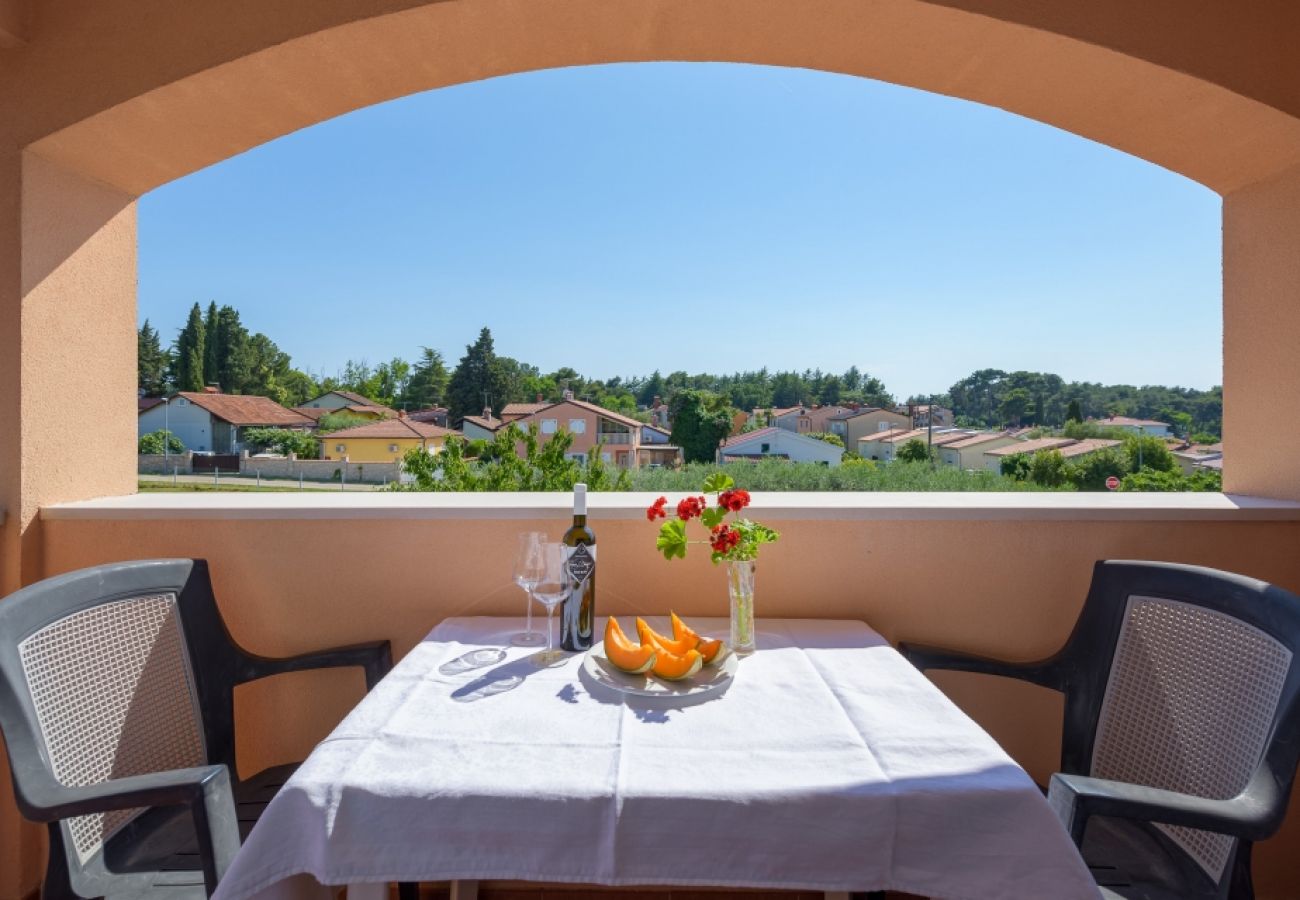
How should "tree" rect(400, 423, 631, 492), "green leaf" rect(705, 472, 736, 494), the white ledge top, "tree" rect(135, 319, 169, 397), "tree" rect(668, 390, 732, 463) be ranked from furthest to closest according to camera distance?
"tree" rect(400, 423, 631, 492) → "tree" rect(668, 390, 732, 463) → "tree" rect(135, 319, 169, 397) → the white ledge top → "green leaf" rect(705, 472, 736, 494)

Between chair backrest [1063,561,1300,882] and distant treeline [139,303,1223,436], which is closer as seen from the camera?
chair backrest [1063,561,1300,882]

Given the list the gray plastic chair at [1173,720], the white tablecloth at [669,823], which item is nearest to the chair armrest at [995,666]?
the gray plastic chair at [1173,720]

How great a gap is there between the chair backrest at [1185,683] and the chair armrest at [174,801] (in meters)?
1.61

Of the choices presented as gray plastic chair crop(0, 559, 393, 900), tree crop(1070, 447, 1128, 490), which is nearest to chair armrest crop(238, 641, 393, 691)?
gray plastic chair crop(0, 559, 393, 900)

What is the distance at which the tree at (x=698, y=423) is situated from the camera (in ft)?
10.7

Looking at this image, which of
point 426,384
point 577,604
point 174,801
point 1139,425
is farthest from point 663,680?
point 426,384

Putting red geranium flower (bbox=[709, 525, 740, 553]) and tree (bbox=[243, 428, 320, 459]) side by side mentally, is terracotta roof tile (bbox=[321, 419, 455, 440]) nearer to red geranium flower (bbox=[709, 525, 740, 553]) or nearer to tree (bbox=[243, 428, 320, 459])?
tree (bbox=[243, 428, 320, 459])

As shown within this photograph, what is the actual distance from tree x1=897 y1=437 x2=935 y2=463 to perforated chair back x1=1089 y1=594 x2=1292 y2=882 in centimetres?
123

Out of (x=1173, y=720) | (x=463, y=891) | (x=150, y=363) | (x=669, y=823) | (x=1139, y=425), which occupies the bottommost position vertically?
(x=463, y=891)

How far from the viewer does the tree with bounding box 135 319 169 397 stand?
203 centimetres

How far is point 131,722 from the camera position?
4.41ft

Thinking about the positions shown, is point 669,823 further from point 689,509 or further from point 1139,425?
point 1139,425

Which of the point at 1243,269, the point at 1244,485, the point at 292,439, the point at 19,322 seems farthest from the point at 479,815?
the point at 292,439

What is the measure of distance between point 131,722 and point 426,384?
2907 millimetres
